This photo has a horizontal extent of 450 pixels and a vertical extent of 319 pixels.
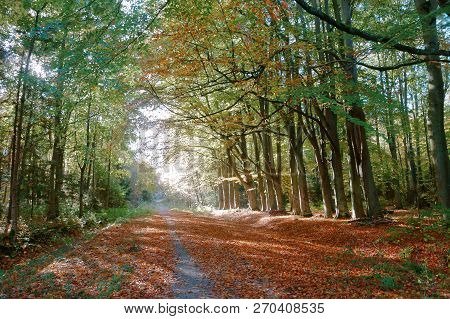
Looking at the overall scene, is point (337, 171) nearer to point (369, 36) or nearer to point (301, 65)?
point (301, 65)

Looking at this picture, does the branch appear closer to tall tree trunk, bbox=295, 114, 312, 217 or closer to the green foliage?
the green foliage

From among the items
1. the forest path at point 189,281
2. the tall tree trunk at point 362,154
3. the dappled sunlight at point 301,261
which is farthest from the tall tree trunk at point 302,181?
the forest path at point 189,281

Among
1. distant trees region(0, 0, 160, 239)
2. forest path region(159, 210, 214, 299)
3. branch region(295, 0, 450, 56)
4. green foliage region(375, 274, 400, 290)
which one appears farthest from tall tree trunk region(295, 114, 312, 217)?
green foliage region(375, 274, 400, 290)

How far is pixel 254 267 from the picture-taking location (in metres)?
7.94

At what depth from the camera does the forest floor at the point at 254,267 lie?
6.10 meters

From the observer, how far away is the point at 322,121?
1424 cm

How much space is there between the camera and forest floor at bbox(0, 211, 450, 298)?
6.10m

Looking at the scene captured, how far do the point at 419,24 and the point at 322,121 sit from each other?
778cm

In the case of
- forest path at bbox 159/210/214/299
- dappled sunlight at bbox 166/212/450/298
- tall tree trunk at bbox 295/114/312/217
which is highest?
tall tree trunk at bbox 295/114/312/217

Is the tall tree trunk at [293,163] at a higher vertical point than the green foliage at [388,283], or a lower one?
higher

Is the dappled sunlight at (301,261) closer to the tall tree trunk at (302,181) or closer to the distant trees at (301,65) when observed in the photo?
the distant trees at (301,65)


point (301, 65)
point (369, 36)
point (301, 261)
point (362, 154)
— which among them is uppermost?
point (301, 65)

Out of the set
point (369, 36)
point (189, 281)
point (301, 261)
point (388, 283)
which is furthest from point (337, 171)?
point (189, 281)
